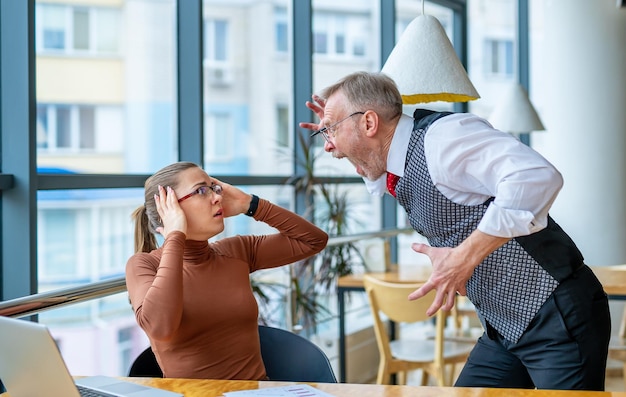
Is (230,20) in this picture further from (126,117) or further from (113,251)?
(113,251)

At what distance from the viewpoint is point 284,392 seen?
1.70 m

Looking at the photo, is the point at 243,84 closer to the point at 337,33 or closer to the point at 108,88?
the point at 108,88

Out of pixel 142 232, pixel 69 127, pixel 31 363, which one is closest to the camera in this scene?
pixel 31 363

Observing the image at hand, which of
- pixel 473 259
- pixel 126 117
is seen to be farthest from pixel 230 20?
pixel 473 259

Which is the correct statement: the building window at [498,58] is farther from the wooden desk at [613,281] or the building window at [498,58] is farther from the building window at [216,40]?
the building window at [216,40]

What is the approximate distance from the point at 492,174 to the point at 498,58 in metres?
6.32

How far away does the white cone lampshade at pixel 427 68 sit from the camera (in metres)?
2.63

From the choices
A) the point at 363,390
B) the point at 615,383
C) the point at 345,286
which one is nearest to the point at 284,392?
the point at 363,390

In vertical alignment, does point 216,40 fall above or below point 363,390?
above

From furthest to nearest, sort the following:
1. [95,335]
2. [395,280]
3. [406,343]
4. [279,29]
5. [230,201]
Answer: [279,29] < [95,335] < [395,280] < [406,343] < [230,201]

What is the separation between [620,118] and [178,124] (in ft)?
12.3

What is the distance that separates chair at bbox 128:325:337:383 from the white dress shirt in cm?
55

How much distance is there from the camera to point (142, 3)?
422 inches

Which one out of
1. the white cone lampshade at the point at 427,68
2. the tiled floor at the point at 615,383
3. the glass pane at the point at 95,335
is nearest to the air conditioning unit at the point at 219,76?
the glass pane at the point at 95,335
